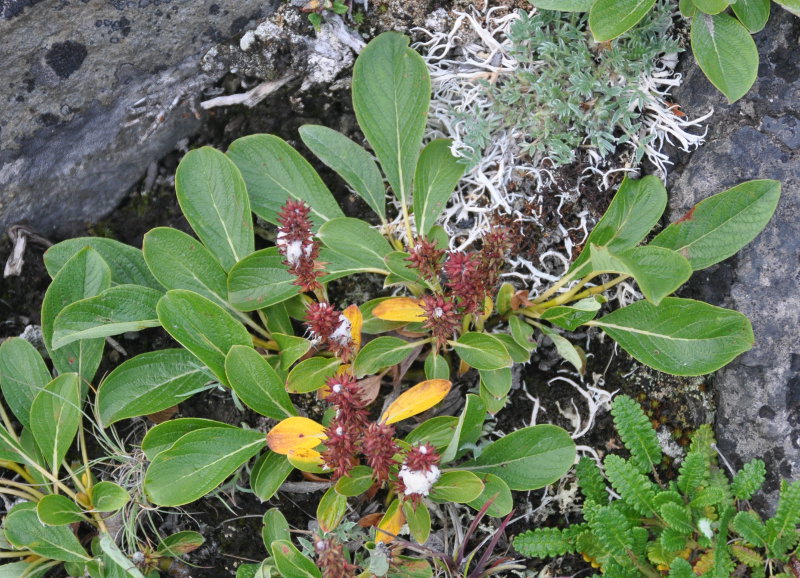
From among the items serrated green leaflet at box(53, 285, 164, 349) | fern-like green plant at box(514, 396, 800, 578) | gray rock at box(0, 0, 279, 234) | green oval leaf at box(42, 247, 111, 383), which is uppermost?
gray rock at box(0, 0, 279, 234)

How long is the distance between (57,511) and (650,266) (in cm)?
195

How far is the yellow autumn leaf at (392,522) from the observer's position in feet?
7.51

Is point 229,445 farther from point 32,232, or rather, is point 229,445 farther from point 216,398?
point 32,232

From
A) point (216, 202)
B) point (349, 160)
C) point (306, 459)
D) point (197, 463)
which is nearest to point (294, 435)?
point (306, 459)

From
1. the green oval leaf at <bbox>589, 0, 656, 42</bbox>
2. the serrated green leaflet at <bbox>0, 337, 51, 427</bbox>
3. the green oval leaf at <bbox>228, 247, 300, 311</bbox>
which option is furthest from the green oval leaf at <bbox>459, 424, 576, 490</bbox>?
the serrated green leaflet at <bbox>0, 337, 51, 427</bbox>

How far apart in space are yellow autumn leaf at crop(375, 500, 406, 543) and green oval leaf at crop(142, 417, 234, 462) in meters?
0.56

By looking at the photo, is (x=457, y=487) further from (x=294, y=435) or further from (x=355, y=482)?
(x=294, y=435)

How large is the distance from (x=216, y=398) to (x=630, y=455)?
4.70ft

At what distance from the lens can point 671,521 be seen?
7.29ft

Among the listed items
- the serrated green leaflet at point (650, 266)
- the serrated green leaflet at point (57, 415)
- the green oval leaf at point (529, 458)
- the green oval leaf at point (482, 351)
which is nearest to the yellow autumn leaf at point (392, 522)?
the green oval leaf at point (529, 458)

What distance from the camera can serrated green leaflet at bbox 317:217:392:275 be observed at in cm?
233

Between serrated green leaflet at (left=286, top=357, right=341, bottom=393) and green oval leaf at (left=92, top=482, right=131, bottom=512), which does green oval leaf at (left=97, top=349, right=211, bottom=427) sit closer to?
green oval leaf at (left=92, top=482, right=131, bottom=512)

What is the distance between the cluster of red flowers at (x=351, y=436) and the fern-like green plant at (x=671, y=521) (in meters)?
0.66

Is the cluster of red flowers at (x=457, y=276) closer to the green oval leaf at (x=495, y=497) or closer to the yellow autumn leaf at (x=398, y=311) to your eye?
the yellow autumn leaf at (x=398, y=311)
